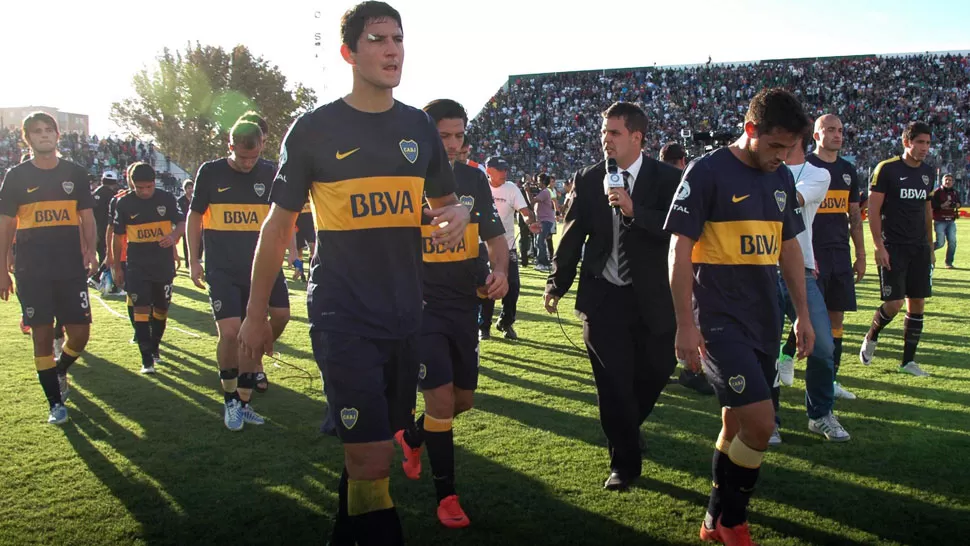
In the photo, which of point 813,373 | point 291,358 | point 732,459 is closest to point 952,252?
point 813,373

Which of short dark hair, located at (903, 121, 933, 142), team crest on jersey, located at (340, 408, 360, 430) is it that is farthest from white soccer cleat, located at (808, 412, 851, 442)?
team crest on jersey, located at (340, 408, 360, 430)

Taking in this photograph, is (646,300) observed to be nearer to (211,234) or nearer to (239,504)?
(239,504)

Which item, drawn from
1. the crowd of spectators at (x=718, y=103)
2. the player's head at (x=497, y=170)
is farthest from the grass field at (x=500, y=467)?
the crowd of spectators at (x=718, y=103)

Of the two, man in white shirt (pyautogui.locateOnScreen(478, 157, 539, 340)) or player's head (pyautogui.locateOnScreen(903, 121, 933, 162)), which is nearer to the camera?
player's head (pyautogui.locateOnScreen(903, 121, 933, 162))

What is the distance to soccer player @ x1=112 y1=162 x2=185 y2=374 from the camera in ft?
28.4

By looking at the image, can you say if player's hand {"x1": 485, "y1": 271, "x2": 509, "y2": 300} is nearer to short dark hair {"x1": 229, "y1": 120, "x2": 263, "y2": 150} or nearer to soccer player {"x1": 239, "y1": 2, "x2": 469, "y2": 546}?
soccer player {"x1": 239, "y1": 2, "x2": 469, "y2": 546}

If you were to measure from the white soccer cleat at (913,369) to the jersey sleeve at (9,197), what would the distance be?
336 inches

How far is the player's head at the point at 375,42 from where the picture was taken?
3104 mm

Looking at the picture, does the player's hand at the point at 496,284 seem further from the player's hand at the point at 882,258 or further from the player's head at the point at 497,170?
the player's head at the point at 497,170

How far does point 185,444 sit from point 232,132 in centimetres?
249

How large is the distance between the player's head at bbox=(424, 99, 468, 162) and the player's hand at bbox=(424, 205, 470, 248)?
176cm

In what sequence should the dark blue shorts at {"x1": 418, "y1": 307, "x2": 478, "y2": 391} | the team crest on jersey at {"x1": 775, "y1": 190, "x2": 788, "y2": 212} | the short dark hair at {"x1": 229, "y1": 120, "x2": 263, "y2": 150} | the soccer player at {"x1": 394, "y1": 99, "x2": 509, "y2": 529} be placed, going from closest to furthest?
the team crest on jersey at {"x1": 775, "y1": 190, "x2": 788, "y2": 212} < the soccer player at {"x1": 394, "y1": 99, "x2": 509, "y2": 529} < the dark blue shorts at {"x1": 418, "y1": 307, "x2": 478, "y2": 391} < the short dark hair at {"x1": 229, "y1": 120, "x2": 263, "y2": 150}

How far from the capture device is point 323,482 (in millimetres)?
4949

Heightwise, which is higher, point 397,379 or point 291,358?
point 397,379
